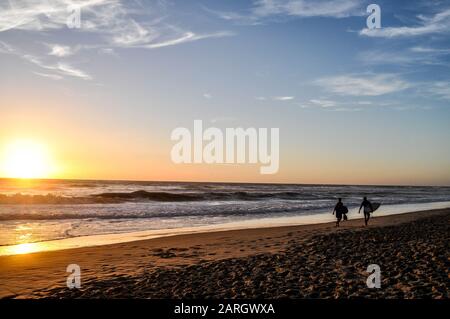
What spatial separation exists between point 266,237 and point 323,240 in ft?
9.23

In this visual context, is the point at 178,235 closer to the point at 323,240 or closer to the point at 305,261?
the point at 323,240

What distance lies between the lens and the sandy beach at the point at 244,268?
7762mm

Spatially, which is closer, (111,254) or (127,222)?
(111,254)

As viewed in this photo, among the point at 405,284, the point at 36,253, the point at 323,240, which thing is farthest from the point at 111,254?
the point at 405,284

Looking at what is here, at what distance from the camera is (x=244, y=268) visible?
9.91 meters

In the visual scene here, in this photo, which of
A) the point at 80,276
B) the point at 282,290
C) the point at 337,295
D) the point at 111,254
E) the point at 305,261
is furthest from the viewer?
the point at 111,254

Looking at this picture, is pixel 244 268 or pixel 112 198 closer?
pixel 244 268

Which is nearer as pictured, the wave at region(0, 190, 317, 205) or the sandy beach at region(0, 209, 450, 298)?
the sandy beach at region(0, 209, 450, 298)

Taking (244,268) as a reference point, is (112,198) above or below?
below

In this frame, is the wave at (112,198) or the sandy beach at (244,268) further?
the wave at (112,198)

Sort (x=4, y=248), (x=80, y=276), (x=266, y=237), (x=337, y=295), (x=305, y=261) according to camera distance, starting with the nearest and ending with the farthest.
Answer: (x=337, y=295) → (x=80, y=276) → (x=305, y=261) → (x=4, y=248) → (x=266, y=237)

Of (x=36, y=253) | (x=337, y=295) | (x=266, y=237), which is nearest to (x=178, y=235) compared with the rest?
(x=266, y=237)

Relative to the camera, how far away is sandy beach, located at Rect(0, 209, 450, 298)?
7.76m
